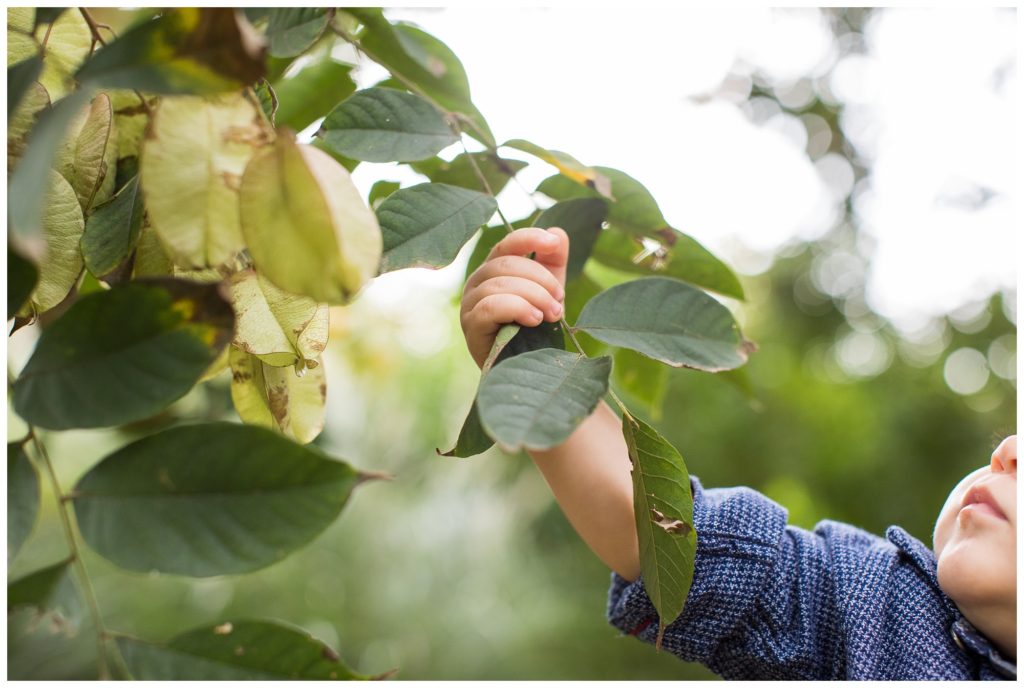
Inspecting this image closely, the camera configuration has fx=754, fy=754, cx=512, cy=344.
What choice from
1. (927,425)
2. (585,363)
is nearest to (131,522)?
(585,363)

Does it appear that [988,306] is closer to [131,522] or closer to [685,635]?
[685,635]

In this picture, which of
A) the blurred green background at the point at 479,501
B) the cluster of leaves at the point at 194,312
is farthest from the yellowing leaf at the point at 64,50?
the blurred green background at the point at 479,501

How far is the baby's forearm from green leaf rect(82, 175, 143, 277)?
11.1 inches

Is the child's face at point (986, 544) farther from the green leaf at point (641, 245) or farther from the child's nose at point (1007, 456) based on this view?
the green leaf at point (641, 245)

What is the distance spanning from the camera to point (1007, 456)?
0.47m

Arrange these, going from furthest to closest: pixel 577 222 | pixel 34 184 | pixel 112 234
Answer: pixel 577 222 → pixel 112 234 → pixel 34 184

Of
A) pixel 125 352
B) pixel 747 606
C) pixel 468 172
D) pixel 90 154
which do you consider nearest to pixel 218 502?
pixel 125 352

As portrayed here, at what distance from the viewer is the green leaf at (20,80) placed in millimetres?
206

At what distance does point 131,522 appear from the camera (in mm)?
219

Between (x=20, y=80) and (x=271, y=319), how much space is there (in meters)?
0.11

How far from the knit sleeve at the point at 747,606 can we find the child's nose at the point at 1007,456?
0.14 metres

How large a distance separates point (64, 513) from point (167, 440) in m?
0.05

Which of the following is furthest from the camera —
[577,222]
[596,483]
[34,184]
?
[596,483]

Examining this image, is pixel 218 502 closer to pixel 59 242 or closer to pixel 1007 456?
pixel 59 242
